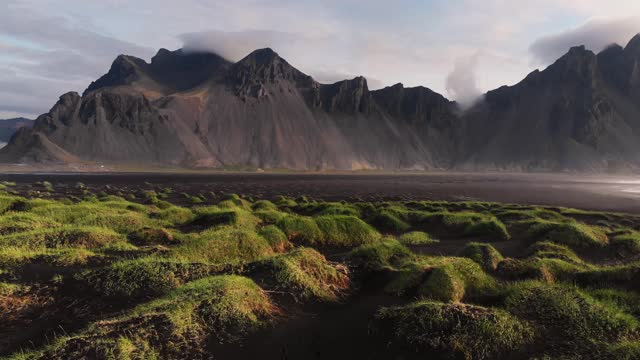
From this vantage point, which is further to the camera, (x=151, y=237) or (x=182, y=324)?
(x=151, y=237)

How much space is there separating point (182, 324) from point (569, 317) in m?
11.2

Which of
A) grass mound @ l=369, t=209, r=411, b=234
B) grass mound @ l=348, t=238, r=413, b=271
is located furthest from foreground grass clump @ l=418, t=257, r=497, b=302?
grass mound @ l=369, t=209, r=411, b=234

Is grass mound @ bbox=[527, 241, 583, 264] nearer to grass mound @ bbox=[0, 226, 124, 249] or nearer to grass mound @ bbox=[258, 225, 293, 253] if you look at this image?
grass mound @ bbox=[258, 225, 293, 253]

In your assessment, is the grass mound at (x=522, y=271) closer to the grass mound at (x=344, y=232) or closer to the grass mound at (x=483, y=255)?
the grass mound at (x=483, y=255)

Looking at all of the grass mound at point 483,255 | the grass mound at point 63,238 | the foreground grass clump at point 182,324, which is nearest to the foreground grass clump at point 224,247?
the grass mound at point 63,238

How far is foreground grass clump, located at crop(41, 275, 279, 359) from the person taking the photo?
1006 centimetres

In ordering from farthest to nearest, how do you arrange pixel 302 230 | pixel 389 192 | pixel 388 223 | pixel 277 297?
pixel 389 192 → pixel 388 223 → pixel 302 230 → pixel 277 297

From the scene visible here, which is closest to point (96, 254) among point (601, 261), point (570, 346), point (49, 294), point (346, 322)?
point (49, 294)

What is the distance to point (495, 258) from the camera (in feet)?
69.5

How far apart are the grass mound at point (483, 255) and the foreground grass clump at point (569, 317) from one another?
6.23 m

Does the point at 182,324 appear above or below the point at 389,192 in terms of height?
above

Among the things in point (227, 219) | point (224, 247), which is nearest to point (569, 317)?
point (224, 247)

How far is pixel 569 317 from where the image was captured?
40.3ft

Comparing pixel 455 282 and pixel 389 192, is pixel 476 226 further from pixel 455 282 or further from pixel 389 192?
pixel 389 192
